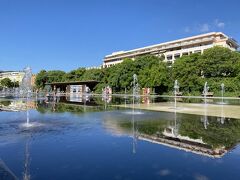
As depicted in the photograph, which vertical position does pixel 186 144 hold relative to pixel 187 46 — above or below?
below

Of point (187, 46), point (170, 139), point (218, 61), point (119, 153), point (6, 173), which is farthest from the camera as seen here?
point (187, 46)

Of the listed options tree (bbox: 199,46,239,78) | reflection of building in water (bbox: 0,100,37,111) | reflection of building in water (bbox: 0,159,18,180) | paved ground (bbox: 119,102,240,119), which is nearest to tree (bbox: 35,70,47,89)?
tree (bbox: 199,46,239,78)

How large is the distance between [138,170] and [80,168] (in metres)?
1.29

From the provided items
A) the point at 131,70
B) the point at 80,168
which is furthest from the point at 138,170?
the point at 131,70

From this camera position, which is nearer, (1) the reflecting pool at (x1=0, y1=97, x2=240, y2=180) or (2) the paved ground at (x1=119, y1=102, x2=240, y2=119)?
Answer: (1) the reflecting pool at (x1=0, y1=97, x2=240, y2=180)

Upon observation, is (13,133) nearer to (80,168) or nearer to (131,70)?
(80,168)

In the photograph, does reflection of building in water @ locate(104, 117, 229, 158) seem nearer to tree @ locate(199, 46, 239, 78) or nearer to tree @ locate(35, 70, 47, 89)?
tree @ locate(199, 46, 239, 78)

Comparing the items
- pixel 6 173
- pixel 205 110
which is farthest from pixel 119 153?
pixel 205 110

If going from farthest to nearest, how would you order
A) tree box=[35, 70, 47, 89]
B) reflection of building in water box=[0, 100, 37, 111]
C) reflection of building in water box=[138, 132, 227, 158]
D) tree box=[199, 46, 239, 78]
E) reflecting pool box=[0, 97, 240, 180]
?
tree box=[35, 70, 47, 89] → tree box=[199, 46, 239, 78] → reflection of building in water box=[0, 100, 37, 111] → reflection of building in water box=[138, 132, 227, 158] → reflecting pool box=[0, 97, 240, 180]

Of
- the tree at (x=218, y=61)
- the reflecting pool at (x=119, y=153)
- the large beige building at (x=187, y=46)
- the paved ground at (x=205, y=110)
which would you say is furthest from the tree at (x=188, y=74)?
the reflecting pool at (x=119, y=153)

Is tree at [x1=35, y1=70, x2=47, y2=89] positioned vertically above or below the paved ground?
above

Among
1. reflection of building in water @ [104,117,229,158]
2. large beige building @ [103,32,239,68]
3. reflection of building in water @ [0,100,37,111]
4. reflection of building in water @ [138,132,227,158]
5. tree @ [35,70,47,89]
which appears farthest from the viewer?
tree @ [35,70,47,89]

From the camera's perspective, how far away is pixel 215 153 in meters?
7.70

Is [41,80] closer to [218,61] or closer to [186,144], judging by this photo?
[218,61]
